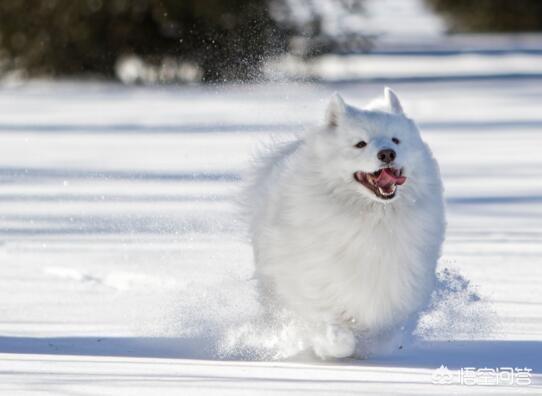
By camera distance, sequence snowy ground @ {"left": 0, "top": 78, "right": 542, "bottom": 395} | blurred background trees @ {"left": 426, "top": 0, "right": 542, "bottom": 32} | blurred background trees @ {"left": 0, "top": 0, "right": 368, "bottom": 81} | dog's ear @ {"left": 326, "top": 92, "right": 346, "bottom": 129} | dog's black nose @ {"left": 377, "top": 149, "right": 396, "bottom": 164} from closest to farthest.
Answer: snowy ground @ {"left": 0, "top": 78, "right": 542, "bottom": 395} → dog's black nose @ {"left": 377, "top": 149, "right": 396, "bottom": 164} → dog's ear @ {"left": 326, "top": 92, "right": 346, "bottom": 129} → blurred background trees @ {"left": 0, "top": 0, "right": 368, "bottom": 81} → blurred background trees @ {"left": 426, "top": 0, "right": 542, "bottom": 32}

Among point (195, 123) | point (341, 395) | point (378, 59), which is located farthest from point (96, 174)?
point (378, 59)

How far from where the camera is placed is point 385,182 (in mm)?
6797

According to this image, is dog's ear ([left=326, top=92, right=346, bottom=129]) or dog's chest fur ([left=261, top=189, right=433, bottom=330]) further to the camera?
dog's ear ([left=326, top=92, right=346, bottom=129])

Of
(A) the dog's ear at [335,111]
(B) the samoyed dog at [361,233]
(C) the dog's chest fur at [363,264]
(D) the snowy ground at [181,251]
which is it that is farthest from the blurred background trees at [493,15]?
(C) the dog's chest fur at [363,264]

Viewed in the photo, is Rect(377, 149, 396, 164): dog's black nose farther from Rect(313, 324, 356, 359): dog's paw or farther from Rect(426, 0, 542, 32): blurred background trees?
Rect(426, 0, 542, 32): blurred background trees

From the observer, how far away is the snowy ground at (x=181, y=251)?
640cm

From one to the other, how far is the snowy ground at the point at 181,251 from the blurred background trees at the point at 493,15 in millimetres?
24641

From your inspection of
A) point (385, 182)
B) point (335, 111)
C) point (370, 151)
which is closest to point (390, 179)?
point (385, 182)

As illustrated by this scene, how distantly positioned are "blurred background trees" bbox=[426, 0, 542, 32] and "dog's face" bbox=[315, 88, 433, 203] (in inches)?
1595

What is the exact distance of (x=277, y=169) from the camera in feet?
25.4

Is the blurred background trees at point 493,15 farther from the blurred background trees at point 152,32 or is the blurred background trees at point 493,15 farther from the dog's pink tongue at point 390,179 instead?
the dog's pink tongue at point 390,179

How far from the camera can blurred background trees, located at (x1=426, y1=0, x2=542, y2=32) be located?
4741 cm

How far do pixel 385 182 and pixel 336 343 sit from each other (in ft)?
2.46

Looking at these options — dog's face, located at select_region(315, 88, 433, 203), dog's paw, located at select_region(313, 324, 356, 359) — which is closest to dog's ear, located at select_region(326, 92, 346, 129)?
dog's face, located at select_region(315, 88, 433, 203)
